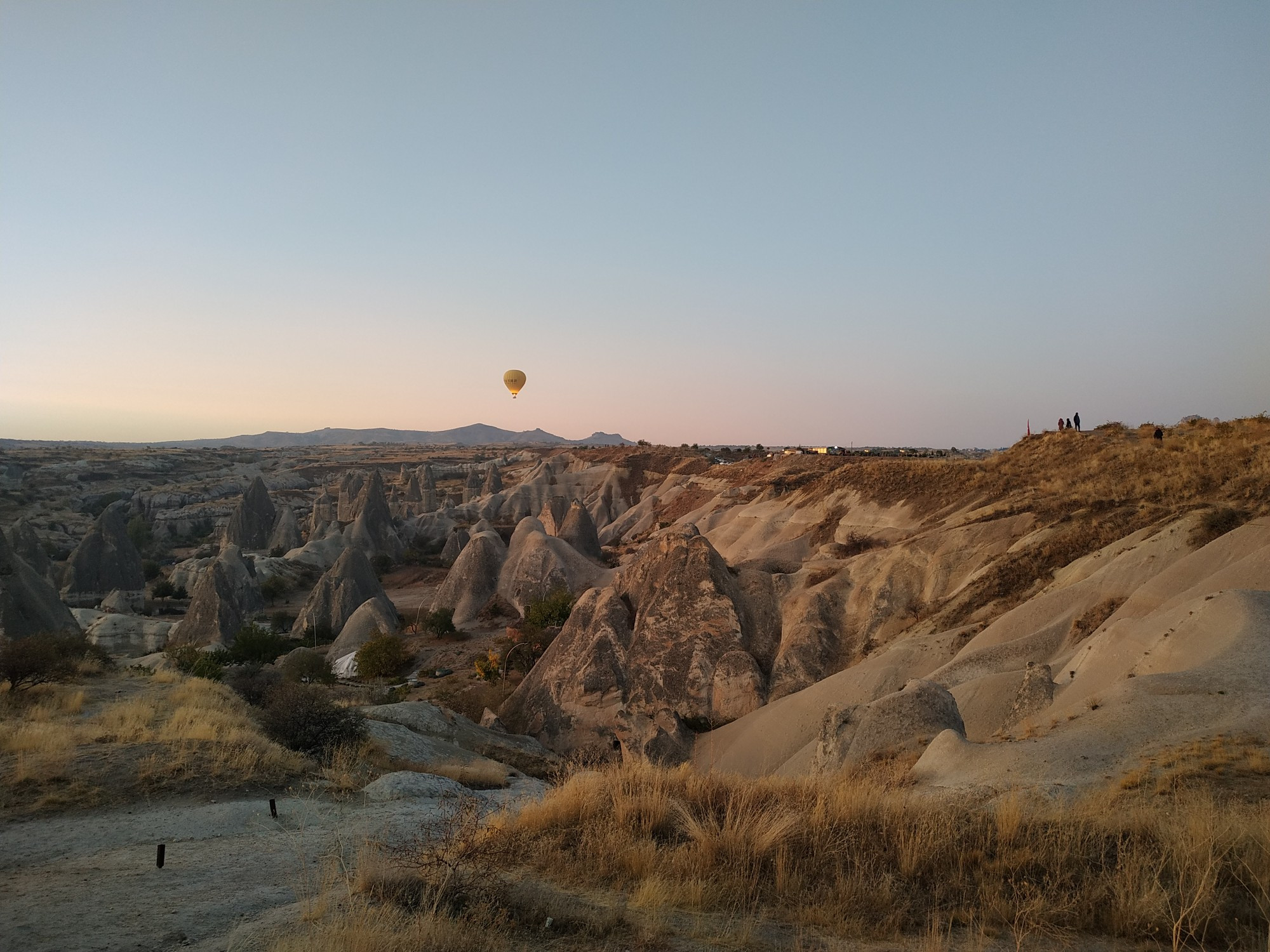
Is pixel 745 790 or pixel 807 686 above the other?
pixel 745 790

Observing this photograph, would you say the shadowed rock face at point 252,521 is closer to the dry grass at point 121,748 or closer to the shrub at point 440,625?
the shrub at point 440,625

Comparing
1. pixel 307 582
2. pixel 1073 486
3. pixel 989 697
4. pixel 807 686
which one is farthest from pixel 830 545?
pixel 307 582

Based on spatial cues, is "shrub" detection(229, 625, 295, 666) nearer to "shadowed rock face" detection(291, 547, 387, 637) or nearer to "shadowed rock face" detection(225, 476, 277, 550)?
"shadowed rock face" detection(291, 547, 387, 637)

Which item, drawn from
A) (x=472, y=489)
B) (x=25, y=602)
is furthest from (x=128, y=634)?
(x=472, y=489)

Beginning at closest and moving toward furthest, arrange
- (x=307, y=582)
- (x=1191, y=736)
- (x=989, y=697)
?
(x=1191, y=736), (x=989, y=697), (x=307, y=582)

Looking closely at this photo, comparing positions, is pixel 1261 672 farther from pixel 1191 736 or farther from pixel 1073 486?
pixel 1073 486

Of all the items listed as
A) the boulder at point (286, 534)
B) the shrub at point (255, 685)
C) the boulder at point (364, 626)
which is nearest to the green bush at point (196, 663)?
the shrub at point (255, 685)
